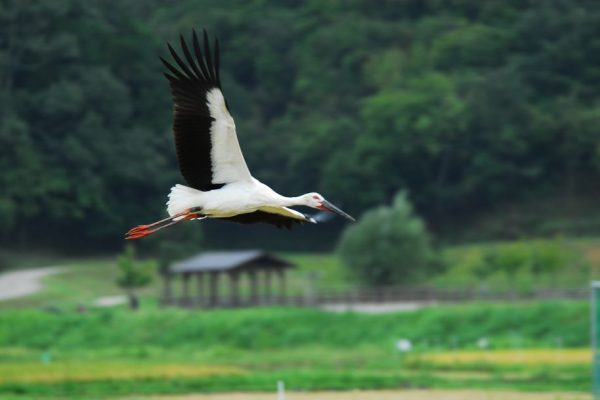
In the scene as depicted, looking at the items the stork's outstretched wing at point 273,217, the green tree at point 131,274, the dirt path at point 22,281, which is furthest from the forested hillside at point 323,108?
the stork's outstretched wing at point 273,217

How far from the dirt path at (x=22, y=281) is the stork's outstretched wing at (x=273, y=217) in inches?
1465

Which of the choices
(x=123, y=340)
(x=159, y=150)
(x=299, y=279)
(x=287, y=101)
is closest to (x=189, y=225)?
(x=299, y=279)

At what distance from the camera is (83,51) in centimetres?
7894

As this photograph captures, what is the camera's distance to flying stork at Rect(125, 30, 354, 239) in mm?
21078

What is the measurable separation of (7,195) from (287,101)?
76.0 feet

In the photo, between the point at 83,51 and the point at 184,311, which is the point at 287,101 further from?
the point at 184,311

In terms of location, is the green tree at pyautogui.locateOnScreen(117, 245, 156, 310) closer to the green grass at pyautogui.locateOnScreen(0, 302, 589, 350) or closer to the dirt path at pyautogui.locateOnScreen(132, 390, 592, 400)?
the green grass at pyautogui.locateOnScreen(0, 302, 589, 350)

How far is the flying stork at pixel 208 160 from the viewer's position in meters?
21.1

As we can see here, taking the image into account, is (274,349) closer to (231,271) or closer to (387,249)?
(231,271)

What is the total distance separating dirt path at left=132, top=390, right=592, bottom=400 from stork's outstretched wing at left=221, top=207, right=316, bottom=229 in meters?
9.70

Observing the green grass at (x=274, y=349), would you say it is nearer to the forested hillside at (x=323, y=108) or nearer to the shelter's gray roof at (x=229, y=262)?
Answer: the shelter's gray roof at (x=229, y=262)

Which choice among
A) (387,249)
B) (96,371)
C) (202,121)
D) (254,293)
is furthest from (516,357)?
(202,121)

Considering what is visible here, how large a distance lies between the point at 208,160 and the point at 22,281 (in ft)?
143

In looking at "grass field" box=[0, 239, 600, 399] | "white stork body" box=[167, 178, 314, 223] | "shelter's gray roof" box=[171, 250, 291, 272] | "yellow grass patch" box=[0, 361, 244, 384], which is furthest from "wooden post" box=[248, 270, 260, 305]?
"white stork body" box=[167, 178, 314, 223]
